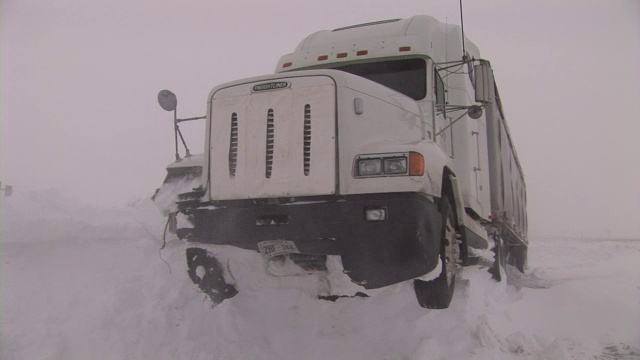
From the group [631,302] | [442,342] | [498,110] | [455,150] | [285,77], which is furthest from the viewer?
[498,110]

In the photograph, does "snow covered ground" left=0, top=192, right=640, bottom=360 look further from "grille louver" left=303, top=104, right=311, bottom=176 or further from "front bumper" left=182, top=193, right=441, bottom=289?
"grille louver" left=303, top=104, right=311, bottom=176

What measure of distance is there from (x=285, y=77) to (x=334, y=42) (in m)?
1.91

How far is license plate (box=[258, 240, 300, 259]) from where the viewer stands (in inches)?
167

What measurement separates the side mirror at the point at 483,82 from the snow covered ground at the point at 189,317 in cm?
222

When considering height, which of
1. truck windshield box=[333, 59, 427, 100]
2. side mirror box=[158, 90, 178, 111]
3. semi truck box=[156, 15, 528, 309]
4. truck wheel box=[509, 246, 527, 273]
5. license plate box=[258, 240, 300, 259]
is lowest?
truck wheel box=[509, 246, 527, 273]

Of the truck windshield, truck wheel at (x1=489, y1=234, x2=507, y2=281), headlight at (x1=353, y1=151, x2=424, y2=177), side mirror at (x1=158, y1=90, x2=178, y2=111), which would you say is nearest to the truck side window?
the truck windshield

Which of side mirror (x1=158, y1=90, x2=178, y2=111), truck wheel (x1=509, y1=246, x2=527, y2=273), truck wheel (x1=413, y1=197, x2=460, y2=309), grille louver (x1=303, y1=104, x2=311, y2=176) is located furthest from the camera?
truck wheel (x1=509, y1=246, x2=527, y2=273)

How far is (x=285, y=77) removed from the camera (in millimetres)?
4383

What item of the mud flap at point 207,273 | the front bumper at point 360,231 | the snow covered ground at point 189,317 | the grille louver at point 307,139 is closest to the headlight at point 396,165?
the front bumper at point 360,231

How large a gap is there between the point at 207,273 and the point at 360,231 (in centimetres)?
217

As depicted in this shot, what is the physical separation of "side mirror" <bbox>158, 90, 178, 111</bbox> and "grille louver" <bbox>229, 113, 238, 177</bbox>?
144cm

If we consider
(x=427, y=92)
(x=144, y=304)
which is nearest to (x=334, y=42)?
(x=427, y=92)

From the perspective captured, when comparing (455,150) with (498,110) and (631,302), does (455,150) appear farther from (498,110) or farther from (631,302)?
(631,302)

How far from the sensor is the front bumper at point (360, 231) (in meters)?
3.94
